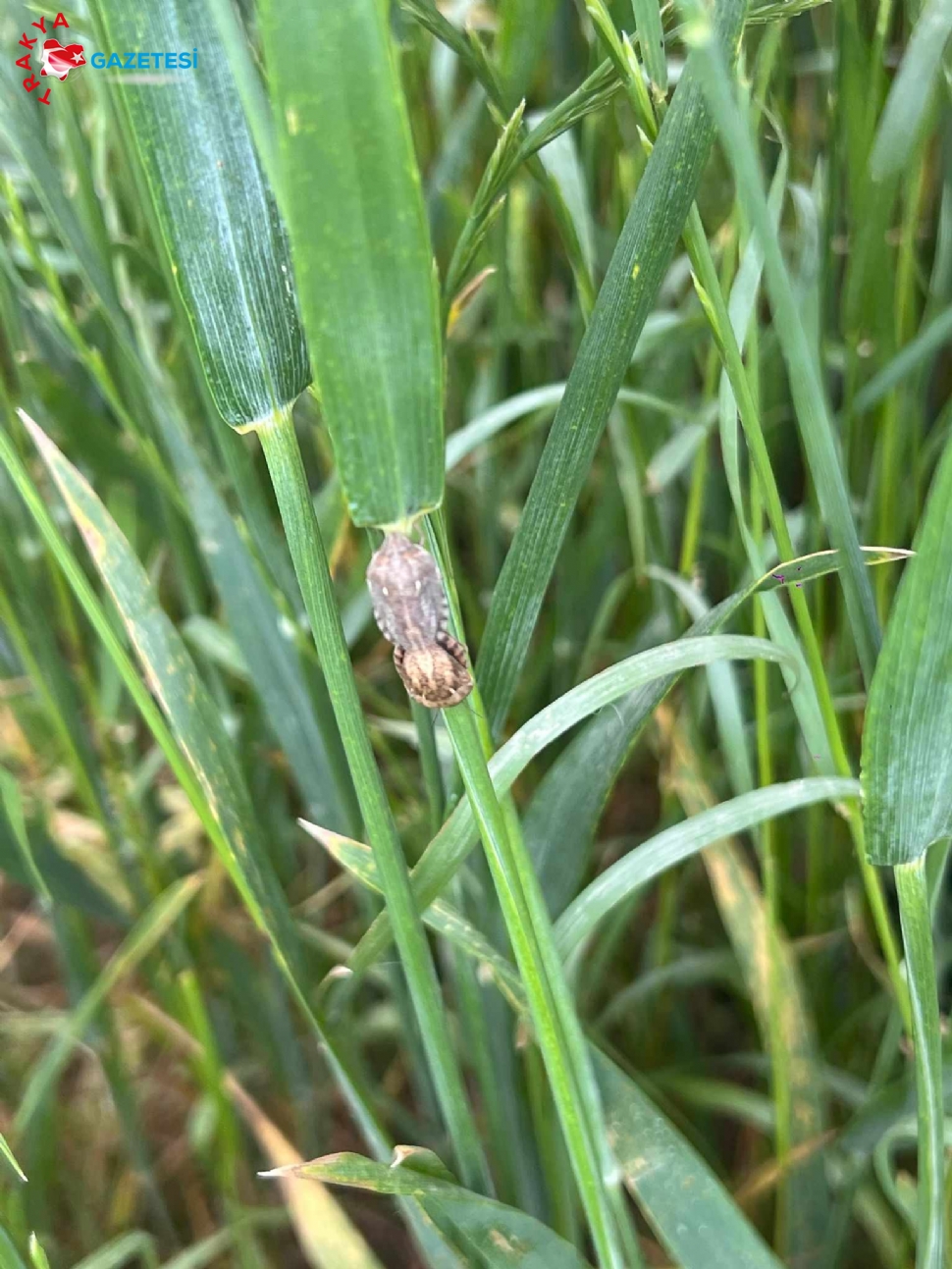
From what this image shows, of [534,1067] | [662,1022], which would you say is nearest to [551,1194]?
[534,1067]

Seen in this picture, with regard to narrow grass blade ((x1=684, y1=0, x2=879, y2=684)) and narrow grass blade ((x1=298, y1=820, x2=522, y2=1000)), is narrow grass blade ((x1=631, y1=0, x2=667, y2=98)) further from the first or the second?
narrow grass blade ((x1=298, y1=820, x2=522, y2=1000))

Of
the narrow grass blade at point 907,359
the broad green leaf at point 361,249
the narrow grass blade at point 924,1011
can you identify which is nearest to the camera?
the broad green leaf at point 361,249

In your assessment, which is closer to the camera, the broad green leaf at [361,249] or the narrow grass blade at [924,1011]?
the broad green leaf at [361,249]

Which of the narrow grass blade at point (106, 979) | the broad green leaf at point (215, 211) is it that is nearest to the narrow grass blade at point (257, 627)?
the narrow grass blade at point (106, 979)

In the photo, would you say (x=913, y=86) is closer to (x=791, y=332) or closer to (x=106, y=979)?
A: (x=791, y=332)

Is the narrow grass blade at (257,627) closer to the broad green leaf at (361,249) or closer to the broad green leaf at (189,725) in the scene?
the broad green leaf at (189,725)

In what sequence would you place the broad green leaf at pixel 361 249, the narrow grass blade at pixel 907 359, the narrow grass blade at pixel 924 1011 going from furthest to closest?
1. the narrow grass blade at pixel 907 359
2. the narrow grass blade at pixel 924 1011
3. the broad green leaf at pixel 361 249

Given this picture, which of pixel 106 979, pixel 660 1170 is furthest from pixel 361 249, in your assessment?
pixel 106 979
